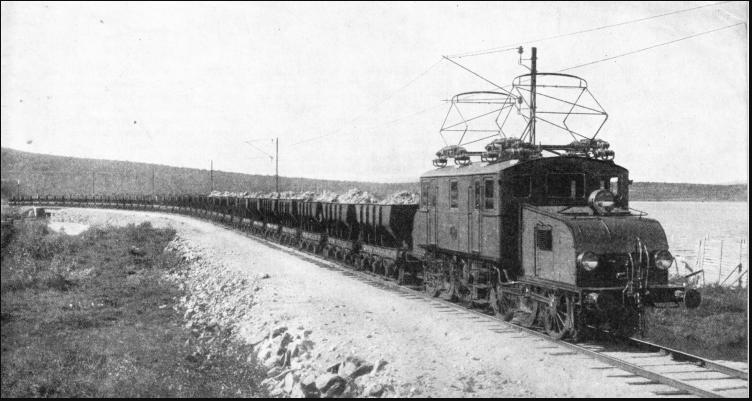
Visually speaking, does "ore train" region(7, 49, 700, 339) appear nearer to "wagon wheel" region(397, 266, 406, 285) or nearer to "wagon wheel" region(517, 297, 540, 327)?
"wagon wheel" region(517, 297, 540, 327)

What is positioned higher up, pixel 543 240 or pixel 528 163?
pixel 528 163

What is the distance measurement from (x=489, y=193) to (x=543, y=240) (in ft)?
5.27

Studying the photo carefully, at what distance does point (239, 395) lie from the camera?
981cm

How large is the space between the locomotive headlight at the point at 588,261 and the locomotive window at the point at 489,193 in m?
2.42

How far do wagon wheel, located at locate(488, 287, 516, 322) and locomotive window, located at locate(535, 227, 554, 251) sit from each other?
4.83 ft

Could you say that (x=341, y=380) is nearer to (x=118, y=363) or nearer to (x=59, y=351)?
(x=118, y=363)

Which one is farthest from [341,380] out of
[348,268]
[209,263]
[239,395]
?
[209,263]

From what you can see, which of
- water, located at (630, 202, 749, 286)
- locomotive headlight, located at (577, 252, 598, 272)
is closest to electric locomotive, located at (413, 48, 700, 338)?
locomotive headlight, located at (577, 252, 598, 272)

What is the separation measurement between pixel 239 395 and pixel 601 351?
567 centimetres

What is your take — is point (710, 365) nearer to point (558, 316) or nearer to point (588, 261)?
point (588, 261)

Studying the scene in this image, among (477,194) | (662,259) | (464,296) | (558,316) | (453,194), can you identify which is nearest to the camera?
(662,259)

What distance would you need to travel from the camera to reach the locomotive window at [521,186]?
11055 mm

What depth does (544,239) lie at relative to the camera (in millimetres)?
10297

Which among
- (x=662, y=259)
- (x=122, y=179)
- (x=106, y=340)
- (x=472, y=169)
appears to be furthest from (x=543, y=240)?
(x=122, y=179)
